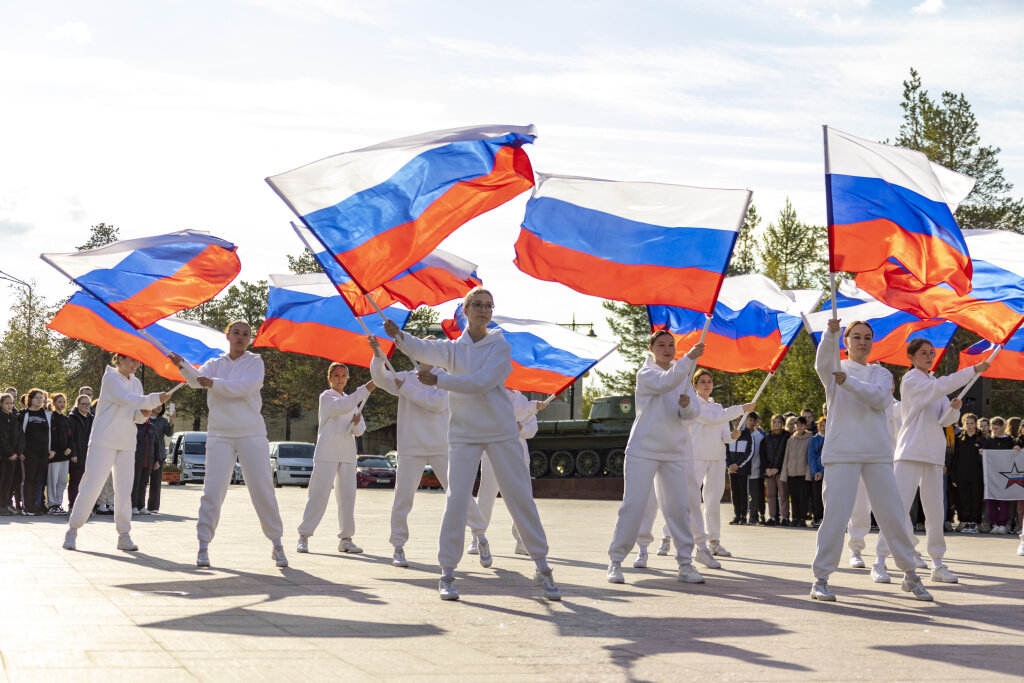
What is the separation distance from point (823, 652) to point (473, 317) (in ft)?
11.0

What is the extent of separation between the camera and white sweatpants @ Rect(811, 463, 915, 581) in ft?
27.5

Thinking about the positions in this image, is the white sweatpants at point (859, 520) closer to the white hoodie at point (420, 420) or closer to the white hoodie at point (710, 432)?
the white hoodie at point (710, 432)

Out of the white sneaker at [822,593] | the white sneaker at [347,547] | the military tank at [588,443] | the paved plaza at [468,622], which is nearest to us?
the paved plaza at [468,622]

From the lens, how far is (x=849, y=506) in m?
8.39

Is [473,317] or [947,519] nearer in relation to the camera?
[473,317]

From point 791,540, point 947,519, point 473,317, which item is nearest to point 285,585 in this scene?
point 473,317

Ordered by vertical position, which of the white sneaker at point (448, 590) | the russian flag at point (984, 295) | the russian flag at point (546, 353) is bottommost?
the white sneaker at point (448, 590)

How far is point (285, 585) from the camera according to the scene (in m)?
8.64

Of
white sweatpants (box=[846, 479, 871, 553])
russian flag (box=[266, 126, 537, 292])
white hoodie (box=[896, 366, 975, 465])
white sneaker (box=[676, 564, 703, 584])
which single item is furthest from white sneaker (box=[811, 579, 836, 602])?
russian flag (box=[266, 126, 537, 292])

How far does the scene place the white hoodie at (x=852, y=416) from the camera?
832 centimetres

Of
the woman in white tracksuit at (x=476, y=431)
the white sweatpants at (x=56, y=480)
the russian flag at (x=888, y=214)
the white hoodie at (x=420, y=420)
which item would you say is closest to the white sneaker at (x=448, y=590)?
the woman in white tracksuit at (x=476, y=431)

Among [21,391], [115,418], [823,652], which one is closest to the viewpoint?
[823,652]

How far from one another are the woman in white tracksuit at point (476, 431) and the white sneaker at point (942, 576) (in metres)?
3.78

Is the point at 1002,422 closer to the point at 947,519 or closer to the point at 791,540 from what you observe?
the point at 947,519
